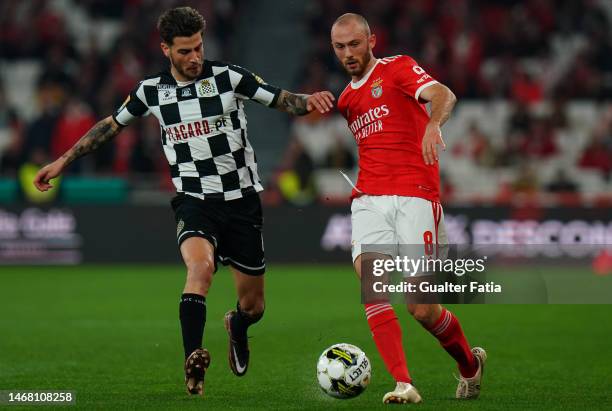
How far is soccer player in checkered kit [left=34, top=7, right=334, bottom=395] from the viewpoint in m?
7.38

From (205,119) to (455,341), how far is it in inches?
83.2

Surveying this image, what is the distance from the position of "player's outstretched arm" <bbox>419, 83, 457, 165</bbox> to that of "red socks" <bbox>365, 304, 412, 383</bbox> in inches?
38.6

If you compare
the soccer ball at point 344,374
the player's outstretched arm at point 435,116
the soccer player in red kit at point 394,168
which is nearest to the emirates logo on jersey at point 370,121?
the soccer player in red kit at point 394,168

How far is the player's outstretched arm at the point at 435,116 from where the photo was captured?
252 inches

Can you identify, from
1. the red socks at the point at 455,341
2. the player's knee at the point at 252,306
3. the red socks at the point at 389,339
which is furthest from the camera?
the player's knee at the point at 252,306

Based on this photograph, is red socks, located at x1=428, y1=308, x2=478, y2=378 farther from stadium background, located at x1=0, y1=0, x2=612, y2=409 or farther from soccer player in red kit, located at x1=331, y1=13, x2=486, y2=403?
stadium background, located at x1=0, y1=0, x2=612, y2=409

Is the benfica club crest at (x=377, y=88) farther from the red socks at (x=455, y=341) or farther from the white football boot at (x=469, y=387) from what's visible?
the white football boot at (x=469, y=387)

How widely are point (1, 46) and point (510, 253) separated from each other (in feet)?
36.2

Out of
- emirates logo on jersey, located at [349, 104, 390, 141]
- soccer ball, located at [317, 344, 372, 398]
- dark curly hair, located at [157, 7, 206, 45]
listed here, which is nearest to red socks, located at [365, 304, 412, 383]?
soccer ball, located at [317, 344, 372, 398]

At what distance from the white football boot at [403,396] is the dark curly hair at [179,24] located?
8.27ft

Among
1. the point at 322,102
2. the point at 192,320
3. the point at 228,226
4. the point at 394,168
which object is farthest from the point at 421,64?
the point at 192,320

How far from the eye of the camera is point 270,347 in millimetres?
9898

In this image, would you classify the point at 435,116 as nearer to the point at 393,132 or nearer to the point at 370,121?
the point at 393,132

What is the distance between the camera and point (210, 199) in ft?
25.1
